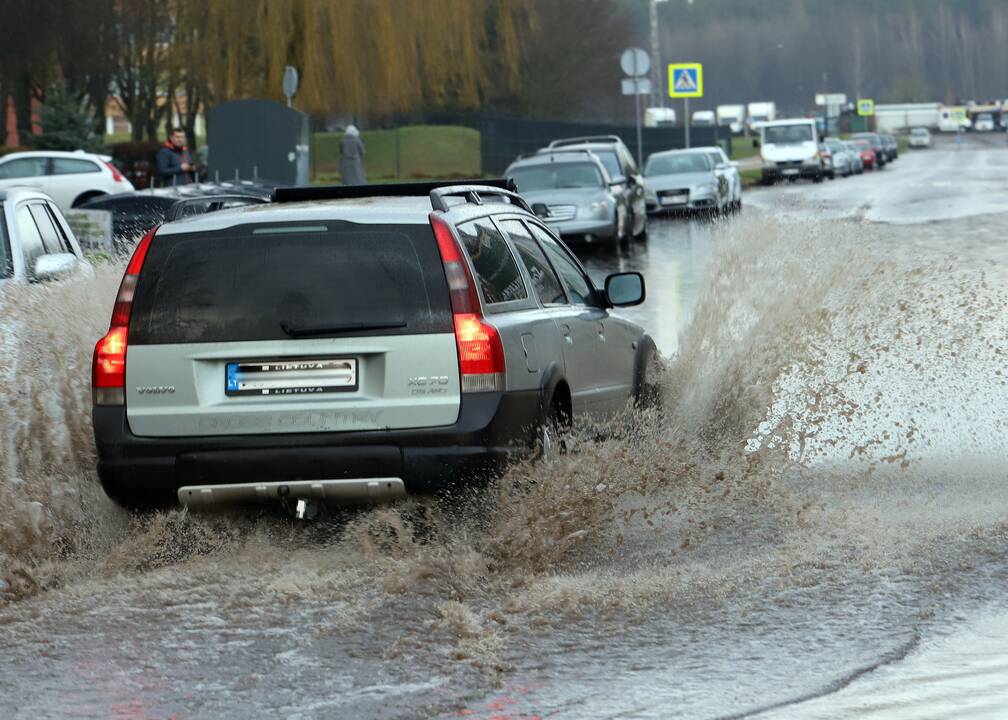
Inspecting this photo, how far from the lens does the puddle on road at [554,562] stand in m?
5.31

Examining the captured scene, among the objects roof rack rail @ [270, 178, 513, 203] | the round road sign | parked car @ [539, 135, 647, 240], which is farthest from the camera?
the round road sign

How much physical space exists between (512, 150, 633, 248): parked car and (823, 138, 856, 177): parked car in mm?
38472

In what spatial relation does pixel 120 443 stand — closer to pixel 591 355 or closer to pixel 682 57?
pixel 591 355

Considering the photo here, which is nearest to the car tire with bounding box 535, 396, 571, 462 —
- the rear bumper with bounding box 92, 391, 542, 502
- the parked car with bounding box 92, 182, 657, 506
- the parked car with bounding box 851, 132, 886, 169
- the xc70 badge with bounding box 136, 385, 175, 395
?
the parked car with bounding box 92, 182, 657, 506

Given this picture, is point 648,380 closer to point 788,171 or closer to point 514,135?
point 514,135

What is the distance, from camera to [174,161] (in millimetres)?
28078

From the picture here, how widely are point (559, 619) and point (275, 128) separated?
2959 cm

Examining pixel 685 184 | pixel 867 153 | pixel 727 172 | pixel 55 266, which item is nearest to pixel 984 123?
pixel 867 153

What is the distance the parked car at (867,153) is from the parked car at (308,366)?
72.4 meters

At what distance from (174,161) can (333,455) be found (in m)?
22.1

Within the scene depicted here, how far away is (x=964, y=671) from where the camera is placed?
5.29 metres

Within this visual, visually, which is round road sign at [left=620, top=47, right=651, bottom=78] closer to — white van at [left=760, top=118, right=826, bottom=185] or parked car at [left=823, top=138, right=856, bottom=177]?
white van at [left=760, top=118, right=826, bottom=185]

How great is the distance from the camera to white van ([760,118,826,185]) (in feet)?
196

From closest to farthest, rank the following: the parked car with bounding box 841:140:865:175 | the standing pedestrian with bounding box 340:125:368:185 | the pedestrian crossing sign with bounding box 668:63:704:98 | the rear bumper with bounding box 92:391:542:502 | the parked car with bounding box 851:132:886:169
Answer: the rear bumper with bounding box 92:391:542:502, the standing pedestrian with bounding box 340:125:368:185, the pedestrian crossing sign with bounding box 668:63:704:98, the parked car with bounding box 841:140:865:175, the parked car with bounding box 851:132:886:169
